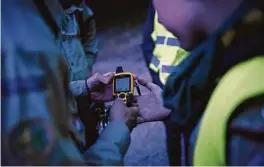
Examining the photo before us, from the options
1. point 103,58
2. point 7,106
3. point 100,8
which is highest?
point 100,8

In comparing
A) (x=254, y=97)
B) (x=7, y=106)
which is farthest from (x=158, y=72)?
(x=7, y=106)

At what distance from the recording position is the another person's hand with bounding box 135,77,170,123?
99 centimetres

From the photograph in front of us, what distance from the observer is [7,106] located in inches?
29.2

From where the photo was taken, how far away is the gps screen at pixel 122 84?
100cm

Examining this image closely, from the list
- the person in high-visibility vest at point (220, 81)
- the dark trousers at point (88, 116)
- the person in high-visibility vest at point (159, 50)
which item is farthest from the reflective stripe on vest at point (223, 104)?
the dark trousers at point (88, 116)

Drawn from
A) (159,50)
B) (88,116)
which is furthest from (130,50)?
(88,116)

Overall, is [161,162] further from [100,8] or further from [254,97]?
[100,8]

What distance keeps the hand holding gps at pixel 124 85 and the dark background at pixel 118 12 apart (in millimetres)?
104

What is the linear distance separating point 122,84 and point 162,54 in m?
0.11

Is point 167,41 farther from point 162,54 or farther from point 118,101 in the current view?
point 118,101

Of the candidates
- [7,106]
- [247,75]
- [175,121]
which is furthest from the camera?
[175,121]

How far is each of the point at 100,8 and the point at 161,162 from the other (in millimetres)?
361

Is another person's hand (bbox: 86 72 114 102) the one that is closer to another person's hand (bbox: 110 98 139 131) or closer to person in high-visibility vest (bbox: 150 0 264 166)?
another person's hand (bbox: 110 98 139 131)

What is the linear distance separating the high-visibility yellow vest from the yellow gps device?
5 centimetres
